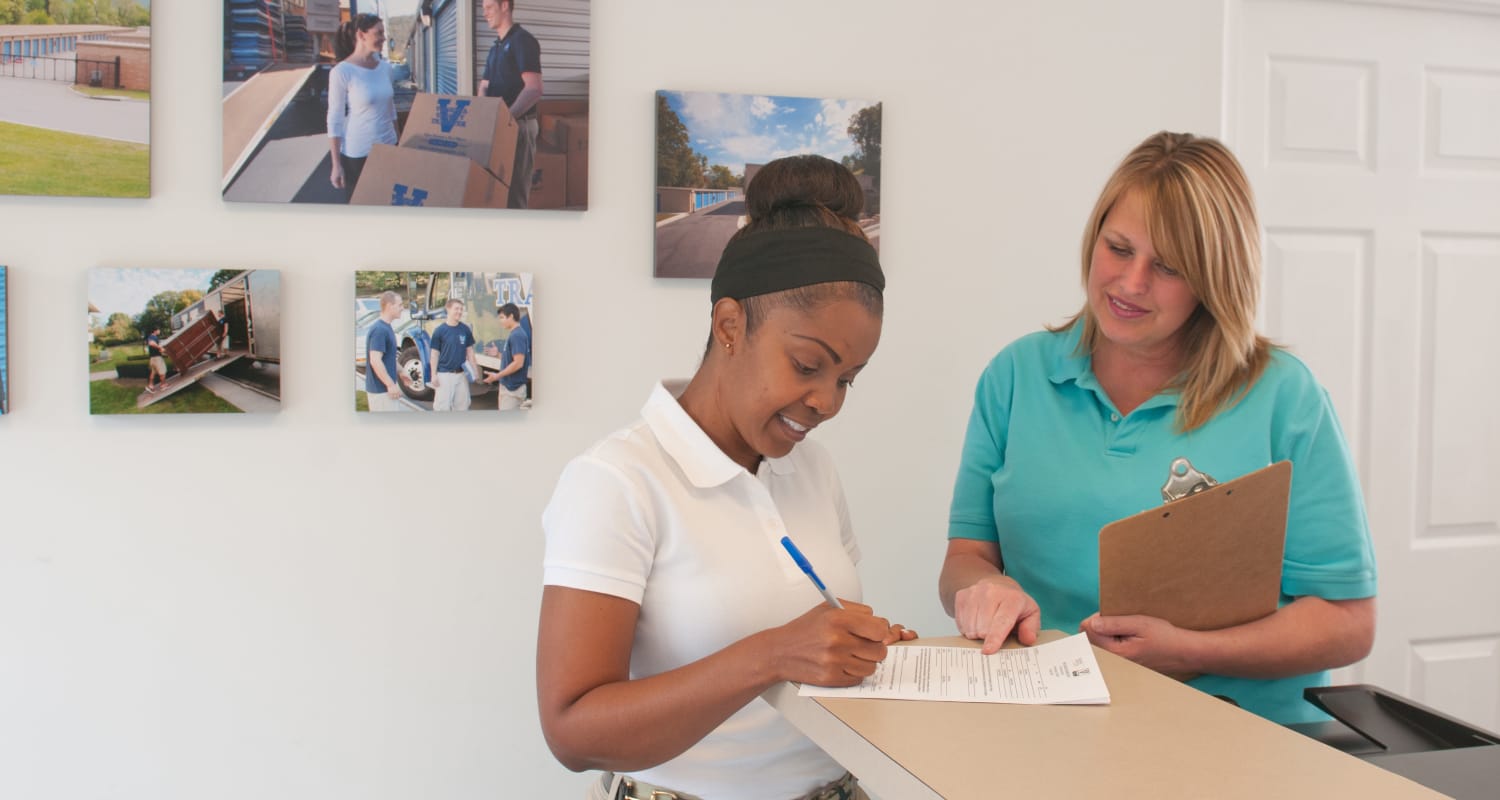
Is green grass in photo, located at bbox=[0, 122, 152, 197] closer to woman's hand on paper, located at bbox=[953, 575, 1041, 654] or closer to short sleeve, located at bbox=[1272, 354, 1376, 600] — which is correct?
woman's hand on paper, located at bbox=[953, 575, 1041, 654]

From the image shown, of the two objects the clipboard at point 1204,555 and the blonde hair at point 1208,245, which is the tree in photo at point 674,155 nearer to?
the blonde hair at point 1208,245

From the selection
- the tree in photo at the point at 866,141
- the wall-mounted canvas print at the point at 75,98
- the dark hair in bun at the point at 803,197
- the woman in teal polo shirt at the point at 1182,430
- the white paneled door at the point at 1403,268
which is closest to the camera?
the dark hair in bun at the point at 803,197

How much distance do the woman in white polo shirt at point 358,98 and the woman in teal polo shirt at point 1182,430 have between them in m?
1.24

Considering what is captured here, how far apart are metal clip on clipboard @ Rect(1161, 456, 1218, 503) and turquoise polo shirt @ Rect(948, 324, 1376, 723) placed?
1cm

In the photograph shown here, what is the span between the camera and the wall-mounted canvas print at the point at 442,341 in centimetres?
206

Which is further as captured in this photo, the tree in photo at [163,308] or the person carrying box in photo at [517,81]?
the person carrying box in photo at [517,81]

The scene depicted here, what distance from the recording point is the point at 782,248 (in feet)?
3.82

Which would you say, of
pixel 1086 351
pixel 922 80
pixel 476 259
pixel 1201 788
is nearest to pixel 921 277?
pixel 922 80

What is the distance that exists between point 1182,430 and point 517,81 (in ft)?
4.40

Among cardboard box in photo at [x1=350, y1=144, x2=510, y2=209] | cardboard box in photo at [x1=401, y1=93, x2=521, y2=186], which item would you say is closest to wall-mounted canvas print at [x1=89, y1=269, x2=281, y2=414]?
cardboard box in photo at [x1=350, y1=144, x2=510, y2=209]

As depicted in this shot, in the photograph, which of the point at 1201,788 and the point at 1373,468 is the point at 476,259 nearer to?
the point at 1201,788

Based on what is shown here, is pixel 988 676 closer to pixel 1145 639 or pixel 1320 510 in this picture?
pixel 1145 639

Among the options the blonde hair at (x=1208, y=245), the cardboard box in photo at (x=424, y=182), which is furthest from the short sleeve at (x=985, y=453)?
the cardboard box in photo at (x=424, y=182)

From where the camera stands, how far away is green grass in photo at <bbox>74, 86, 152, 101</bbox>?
1918mm
